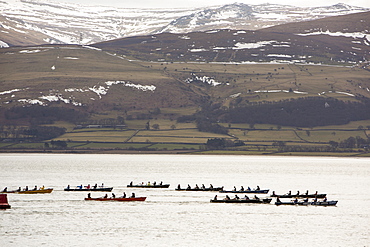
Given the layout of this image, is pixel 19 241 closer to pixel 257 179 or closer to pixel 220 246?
pixel 220 246

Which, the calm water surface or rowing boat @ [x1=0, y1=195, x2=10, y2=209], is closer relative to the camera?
the calm water surface

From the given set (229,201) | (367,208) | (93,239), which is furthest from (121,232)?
(367,208)

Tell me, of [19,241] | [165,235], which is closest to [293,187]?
[165,235]

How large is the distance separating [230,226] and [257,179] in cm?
7508

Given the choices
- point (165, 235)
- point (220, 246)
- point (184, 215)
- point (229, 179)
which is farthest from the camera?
point (229, 179)

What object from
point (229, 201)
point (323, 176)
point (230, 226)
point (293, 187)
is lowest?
point (230, 226)

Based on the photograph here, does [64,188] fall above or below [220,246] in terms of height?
above

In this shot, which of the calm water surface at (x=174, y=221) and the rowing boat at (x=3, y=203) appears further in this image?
the rowing boat at (x=3, y=203)

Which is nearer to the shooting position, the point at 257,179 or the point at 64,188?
the point at 64,188

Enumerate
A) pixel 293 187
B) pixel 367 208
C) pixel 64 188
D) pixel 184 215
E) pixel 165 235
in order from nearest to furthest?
pixel 165 235
pixel 184 215
pixel 367 208
pixel 64 188
pixel 293 187

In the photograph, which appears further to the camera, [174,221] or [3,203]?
[3,203]

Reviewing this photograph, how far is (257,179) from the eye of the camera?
153375mm

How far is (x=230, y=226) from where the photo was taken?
79.3m

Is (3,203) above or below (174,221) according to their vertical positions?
above
